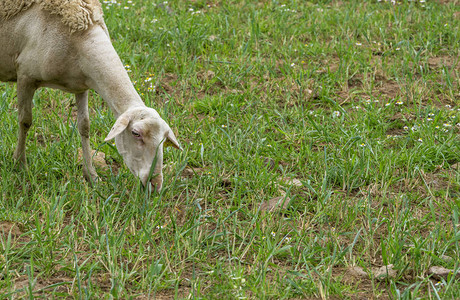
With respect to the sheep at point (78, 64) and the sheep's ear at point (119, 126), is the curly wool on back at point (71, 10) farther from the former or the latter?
the sheep's ear at point (119, 126)

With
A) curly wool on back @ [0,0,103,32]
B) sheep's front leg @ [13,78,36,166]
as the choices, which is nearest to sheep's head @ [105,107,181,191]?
curly wool on back @ [0,0,103,32]

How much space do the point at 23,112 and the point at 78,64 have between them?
2.37 ft

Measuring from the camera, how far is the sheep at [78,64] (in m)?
4.72

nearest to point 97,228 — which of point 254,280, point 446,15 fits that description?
point 254,280

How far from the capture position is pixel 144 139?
4.68 metres

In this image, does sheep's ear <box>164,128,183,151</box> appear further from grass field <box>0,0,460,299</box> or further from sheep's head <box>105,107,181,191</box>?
grass field <box>0,0,460,299</box>

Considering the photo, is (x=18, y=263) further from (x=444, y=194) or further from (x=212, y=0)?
(x=212, y=0)

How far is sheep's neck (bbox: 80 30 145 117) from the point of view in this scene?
16.1 feet

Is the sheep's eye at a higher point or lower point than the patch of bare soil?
higher

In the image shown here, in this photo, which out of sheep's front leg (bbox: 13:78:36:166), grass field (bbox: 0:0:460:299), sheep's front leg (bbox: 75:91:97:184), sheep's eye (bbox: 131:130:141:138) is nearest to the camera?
grass field (bbox: 0:0:460:299)

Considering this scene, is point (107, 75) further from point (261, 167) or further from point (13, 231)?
point (261, 167)

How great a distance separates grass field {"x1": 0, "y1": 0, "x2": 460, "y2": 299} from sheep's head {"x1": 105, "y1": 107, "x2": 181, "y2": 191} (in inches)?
7.0

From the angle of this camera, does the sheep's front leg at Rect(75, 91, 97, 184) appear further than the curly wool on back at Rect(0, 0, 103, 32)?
Yes

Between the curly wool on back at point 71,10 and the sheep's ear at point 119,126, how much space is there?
850 millimetres
